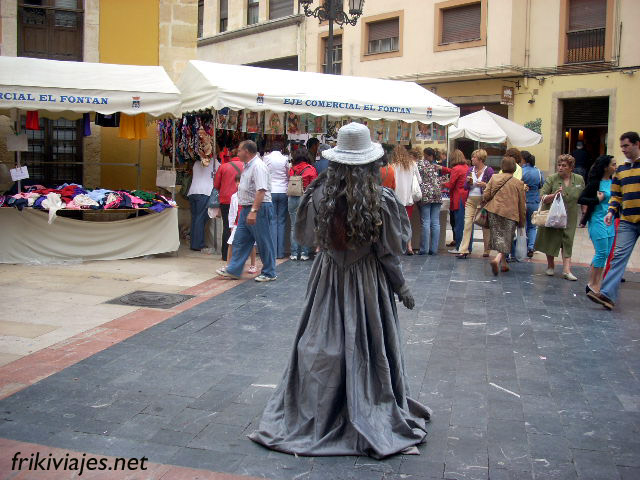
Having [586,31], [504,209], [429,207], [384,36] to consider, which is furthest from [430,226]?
[384,36]

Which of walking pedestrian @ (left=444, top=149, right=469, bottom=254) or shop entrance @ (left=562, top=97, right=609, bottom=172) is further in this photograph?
shop entrance @ (left=562, top=97, right=609, bottom=172)

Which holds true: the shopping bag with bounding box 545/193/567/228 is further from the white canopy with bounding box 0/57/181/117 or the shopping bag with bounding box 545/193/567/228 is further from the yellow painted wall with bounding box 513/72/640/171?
the yellow painted wall with bounding box 513/72/640/171

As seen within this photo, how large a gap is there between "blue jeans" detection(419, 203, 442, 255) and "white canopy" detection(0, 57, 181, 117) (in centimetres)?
431

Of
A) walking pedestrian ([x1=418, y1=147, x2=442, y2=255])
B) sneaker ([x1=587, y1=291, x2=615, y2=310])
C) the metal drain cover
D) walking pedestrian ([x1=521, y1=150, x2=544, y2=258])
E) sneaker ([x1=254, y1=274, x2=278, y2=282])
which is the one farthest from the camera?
walking pedestrian ([x1=418, y1=147, x2=442, y2=255])

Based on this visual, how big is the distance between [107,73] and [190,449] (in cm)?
804

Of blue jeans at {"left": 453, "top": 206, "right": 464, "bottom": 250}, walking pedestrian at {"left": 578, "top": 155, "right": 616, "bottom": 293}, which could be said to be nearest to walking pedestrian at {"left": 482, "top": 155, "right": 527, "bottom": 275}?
walking pedestrian at {"left": 578, "top": 155, "right": 616, "bottom": 293}

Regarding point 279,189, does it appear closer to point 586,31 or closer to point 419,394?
point 419,394

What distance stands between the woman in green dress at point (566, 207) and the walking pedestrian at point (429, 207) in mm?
2318

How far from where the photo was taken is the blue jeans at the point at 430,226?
11.5m

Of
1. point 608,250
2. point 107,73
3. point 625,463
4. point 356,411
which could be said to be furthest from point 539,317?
point 107,73

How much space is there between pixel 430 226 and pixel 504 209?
2.20 m

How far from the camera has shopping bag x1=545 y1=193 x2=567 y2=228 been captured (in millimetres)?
8898

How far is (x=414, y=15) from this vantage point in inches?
925

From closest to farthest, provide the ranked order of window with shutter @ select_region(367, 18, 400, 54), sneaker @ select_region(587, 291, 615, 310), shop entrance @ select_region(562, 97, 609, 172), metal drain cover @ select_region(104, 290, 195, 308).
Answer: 1. sneaker @ select_region(587, 291, 615, 310)
2. metal drain cover @ select_region(104, 290, 195, 308)
3. shop entrance @ select_region(562, 97, 609, 172)
4. window with shutter @ select_region(367, 18, 400, 54)
